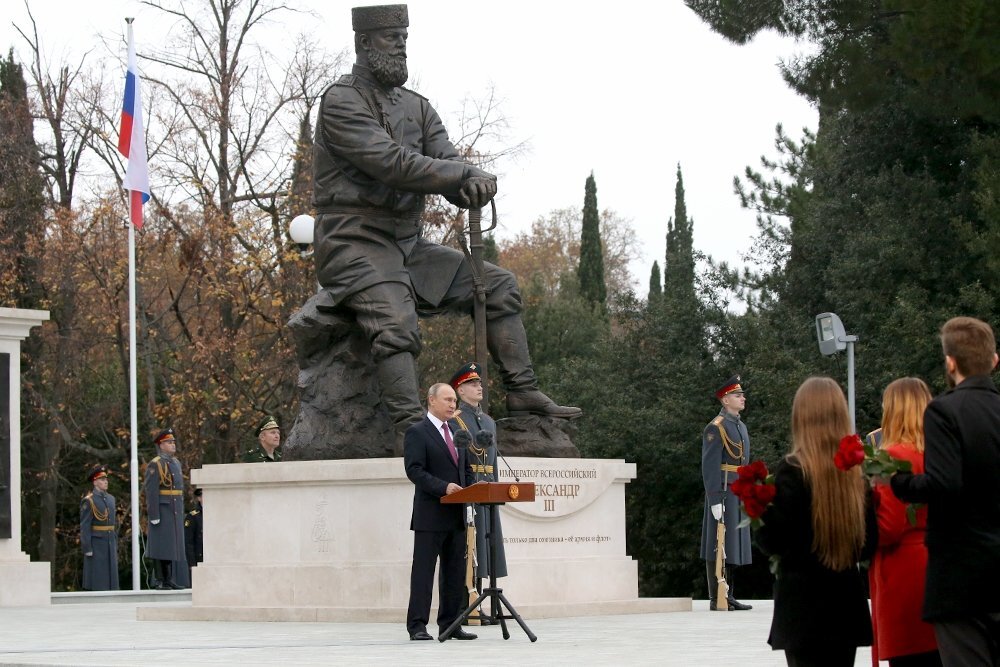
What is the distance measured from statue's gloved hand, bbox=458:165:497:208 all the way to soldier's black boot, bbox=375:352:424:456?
52.3 inches

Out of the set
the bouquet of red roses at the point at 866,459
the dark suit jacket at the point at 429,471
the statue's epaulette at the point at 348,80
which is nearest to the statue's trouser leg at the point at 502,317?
the statue's epaulette at the point at 348,80

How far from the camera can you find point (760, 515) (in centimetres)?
616

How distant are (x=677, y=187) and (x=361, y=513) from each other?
44.1 meters

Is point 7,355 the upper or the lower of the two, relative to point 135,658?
upper

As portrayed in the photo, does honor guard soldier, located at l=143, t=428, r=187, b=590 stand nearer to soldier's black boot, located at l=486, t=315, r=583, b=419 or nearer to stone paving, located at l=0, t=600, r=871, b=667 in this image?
stone paving, located at l=0, t=600, r=871, b=667

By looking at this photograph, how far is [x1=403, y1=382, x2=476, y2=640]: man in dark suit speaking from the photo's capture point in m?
11.0

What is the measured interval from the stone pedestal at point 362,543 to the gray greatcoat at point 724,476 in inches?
37.9

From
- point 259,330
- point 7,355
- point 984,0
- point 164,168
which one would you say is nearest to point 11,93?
point 164,168

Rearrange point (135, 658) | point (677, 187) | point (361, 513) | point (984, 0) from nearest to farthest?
point (135, 658) < point (361, 513) < point (984, 0) < point (677, 187)

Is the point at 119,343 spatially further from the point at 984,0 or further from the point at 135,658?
the point at 135,658

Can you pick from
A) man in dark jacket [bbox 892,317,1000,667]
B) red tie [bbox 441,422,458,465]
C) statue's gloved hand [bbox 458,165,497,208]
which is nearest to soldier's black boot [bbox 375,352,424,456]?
statue's gloved hand [bbox 458,165,497,208]

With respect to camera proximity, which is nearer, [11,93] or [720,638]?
[720,638]

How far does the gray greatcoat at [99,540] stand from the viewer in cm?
2550

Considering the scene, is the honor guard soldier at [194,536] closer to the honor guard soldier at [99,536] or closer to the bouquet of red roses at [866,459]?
the honor guard soldier at [99,536]
